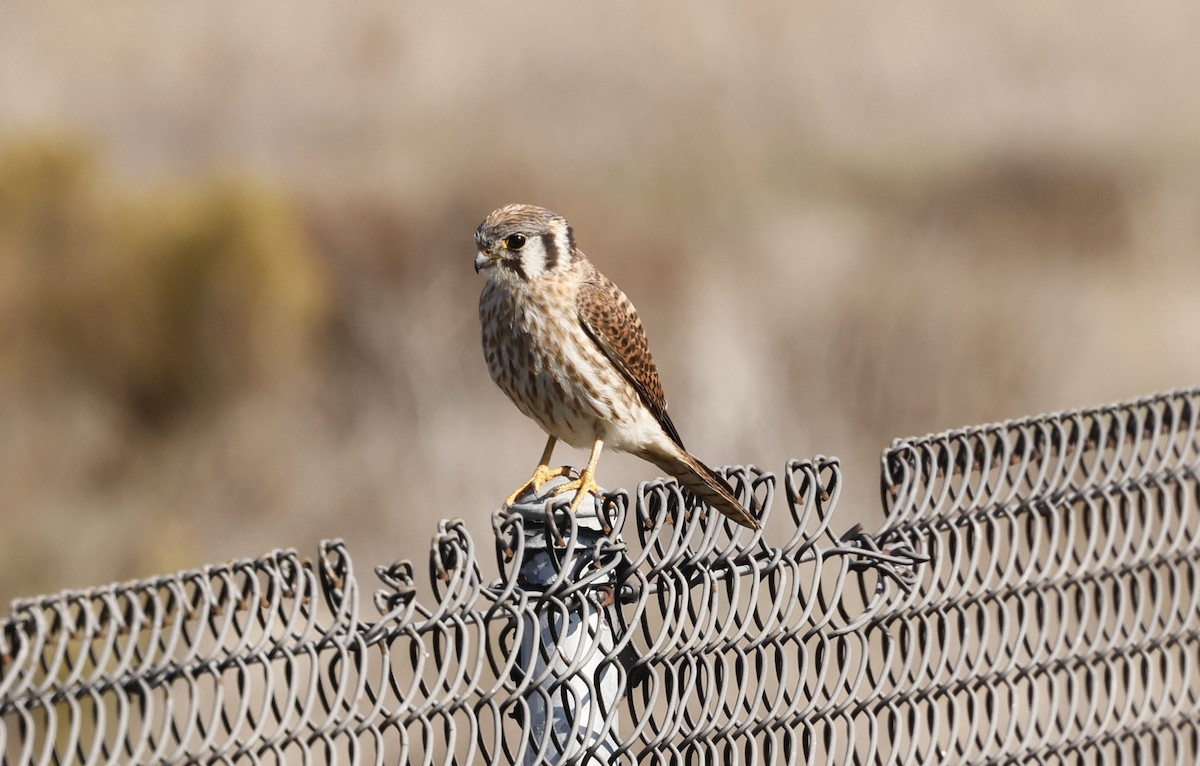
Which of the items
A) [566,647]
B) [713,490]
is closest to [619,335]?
[713,490]

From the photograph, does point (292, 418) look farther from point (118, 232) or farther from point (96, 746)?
point (96, 746)

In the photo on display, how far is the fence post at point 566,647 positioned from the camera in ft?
6.82

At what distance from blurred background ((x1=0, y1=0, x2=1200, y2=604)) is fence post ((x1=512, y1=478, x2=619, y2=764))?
4.44 m

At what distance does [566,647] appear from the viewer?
6.97 feet

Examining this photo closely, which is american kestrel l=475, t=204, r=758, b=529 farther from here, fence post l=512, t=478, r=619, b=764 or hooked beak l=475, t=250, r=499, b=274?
fence post l=512, t=478, r=619, b=764

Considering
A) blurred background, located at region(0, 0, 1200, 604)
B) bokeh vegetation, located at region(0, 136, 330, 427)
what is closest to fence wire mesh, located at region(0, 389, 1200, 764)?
blurred background, located at region(0, 0, 1200, 604)

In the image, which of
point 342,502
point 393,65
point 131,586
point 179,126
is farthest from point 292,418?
point 131,586

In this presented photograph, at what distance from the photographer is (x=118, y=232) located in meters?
10.6

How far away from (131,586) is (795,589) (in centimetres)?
102

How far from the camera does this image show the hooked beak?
3.49m

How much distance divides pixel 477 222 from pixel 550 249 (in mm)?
7110

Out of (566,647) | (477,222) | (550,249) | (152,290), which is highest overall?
(477,222)

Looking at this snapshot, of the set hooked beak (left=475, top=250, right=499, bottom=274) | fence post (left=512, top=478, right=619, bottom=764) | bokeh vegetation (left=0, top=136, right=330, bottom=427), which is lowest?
fence post (left=512, top=478, right=619, bottom=764)

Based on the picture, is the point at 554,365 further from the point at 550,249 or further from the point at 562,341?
the point at 550,249
